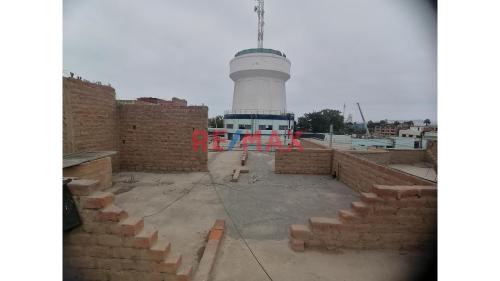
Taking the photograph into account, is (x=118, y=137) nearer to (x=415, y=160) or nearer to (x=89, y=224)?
(x=89, y=224)

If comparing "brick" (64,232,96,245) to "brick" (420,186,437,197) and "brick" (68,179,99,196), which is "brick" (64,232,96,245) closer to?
"brick" (68,179,99,196)

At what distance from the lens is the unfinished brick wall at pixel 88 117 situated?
20.0 ft

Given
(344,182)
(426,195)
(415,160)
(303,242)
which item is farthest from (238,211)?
(415,160)

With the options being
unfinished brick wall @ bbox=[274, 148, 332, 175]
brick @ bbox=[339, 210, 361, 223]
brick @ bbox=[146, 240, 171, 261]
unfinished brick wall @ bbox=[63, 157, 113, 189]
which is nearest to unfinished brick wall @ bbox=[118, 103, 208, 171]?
unfinished brick wall @ bbox=[63, 157, 113, 189]

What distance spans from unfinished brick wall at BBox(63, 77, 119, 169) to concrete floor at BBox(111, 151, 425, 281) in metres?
1.50

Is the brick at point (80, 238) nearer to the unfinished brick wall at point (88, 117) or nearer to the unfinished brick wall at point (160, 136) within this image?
the unfinished brick wall at point (88, 117)

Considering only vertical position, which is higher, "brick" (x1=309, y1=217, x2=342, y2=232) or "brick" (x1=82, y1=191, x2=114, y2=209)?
"brick" (x1=82, y1=191, x2=114, y2=209)

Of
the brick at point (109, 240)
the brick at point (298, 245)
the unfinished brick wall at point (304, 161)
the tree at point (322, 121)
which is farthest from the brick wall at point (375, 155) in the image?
the tree at point (322, 121)

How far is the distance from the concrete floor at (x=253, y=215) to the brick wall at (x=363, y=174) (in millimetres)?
415

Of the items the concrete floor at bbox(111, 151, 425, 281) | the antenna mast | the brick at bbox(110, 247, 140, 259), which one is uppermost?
the antenna mast

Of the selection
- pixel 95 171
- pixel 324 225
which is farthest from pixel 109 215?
pixel 95 171

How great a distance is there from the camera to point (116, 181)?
7.35 m

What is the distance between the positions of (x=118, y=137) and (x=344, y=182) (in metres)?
8.94

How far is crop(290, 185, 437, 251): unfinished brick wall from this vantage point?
126 inches
